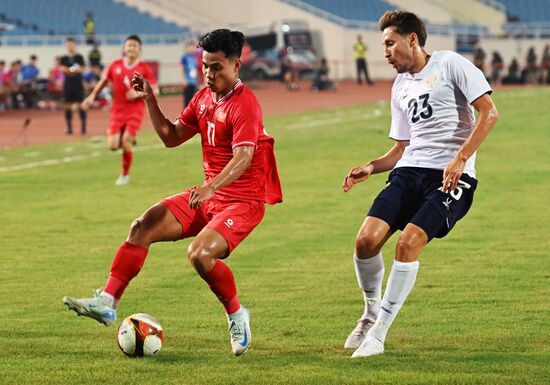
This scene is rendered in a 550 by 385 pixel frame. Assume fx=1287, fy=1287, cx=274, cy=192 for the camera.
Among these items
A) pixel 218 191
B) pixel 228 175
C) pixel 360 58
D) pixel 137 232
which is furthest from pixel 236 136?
pixel 360 58

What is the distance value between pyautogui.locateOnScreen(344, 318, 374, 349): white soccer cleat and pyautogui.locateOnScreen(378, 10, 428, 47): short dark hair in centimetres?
187

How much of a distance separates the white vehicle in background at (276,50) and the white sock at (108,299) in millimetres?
47501

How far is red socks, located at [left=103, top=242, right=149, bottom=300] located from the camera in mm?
8328

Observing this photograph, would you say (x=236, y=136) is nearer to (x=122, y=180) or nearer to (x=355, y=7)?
(x=122, y=180)

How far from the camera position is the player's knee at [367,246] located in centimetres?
811

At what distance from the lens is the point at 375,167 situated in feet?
28.3

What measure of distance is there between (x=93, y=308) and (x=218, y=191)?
110 cm

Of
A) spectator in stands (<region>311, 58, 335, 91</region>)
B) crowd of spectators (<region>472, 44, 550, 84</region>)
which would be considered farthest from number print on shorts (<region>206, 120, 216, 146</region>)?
crowd of spectators (<region>472, 44, 550, 84</region>)

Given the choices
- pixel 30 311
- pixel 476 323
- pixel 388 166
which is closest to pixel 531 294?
pixel 476 323

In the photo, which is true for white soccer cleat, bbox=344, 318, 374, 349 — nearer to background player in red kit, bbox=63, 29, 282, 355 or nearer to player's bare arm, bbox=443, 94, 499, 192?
background player in red kit, bbox=63, 29, 282, 355

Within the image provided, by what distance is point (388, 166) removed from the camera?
28.5 feet

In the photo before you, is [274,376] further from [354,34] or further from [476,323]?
[354,34]

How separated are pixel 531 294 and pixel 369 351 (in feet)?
9.52

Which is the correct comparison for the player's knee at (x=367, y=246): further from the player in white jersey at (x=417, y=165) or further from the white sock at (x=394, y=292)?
the white sock at (x=394, y=292)
